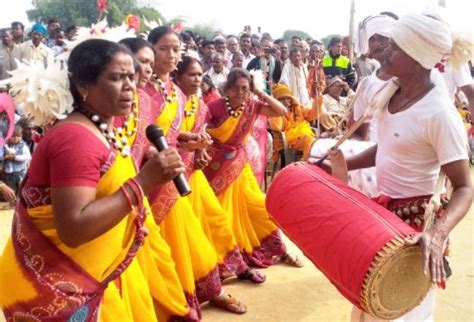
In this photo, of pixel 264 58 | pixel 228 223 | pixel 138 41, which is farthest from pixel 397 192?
pixel 264 58

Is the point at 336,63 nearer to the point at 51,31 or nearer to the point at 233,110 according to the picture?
the point at 51,31

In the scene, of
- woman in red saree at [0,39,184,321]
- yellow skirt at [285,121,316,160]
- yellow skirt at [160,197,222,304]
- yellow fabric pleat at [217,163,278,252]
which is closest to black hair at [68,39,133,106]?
woman in red saree at [0,39,184,321]

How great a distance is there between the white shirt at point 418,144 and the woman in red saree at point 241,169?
2.15 m

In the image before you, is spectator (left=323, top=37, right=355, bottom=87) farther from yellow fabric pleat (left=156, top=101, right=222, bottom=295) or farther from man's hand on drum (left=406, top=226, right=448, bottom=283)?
man's hand on drum (left=406, top=226, right=448, bottom=283)

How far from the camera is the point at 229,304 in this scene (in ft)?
13.8

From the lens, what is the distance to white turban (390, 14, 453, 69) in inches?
94.0

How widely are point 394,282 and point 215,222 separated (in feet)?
8.19

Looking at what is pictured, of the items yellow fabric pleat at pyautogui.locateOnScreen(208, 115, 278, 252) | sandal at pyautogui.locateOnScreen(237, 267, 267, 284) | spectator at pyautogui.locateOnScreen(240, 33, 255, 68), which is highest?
spectator at pyautogui.locateOnScreen(240, 33, 255, 68)

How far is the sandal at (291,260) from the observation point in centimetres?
526

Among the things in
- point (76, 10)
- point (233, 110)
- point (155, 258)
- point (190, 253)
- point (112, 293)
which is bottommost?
point (76, 10)

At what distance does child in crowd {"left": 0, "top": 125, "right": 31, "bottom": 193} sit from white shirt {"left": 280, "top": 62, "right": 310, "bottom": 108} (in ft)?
15.9

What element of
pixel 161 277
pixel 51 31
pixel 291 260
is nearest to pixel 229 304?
pixel 161 277

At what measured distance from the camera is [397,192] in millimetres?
2637

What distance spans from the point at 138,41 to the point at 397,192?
1842 millimetres
